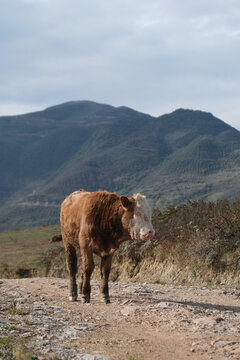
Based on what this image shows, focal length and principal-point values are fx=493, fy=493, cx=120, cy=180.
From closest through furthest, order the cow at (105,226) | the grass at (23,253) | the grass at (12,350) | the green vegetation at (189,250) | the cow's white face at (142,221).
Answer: the grass at (12,350)
the cow's white face at (142,221)
the cow at (105,226)
the green vegetation at (189,250)
the grass at (23,253)

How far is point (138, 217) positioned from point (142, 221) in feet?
0.37

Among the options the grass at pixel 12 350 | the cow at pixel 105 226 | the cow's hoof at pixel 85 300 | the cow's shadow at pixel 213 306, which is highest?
the cow at pixel 105 226

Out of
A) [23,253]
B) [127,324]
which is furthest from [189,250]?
[23,253]

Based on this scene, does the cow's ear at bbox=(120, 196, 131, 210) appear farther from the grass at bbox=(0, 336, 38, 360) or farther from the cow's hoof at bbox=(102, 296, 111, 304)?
the grass at bbox=(0, 336, 38, 360)

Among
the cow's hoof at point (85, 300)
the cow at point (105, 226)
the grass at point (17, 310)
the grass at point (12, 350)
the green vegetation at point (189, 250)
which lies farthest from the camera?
the green vegetation at point (189, 250)

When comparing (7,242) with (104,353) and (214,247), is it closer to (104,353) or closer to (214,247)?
(214,247)

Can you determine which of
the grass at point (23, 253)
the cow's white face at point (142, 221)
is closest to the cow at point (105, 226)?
the cow's white face at point (142, 221)

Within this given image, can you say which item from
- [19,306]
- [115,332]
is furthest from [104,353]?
[19,306]

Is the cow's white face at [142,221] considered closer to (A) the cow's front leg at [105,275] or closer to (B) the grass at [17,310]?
(A) the cow's front leg at [105,275]

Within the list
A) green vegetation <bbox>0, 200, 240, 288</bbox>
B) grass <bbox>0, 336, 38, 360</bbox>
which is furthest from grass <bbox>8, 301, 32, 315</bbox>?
green vegetation <bbox>0, 200, 240, 288</bbox>

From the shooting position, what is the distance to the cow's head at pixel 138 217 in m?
9.42

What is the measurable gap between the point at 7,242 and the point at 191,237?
106 feet

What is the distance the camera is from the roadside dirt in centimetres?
674

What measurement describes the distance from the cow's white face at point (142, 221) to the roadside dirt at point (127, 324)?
1.38m
